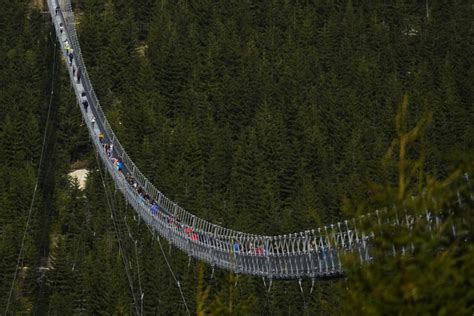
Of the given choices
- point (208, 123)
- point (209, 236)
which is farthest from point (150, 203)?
point (208, 123)

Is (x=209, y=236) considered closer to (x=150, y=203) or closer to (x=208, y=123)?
(x=150, y=203)

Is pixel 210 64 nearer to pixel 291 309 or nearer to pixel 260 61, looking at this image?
pixel 260 61

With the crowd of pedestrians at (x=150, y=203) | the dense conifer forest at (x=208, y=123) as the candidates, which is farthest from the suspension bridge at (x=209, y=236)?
the dense conifer forest at (x=208, y=123)

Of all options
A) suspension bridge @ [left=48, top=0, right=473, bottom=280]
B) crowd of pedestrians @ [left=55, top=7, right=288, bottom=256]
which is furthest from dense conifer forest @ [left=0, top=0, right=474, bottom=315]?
crowd of pedestrians @ [left=55, top=7, right=288, bottom=256]

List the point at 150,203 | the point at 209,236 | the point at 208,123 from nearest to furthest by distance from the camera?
the point at 209,236 < the point at 150,203 < the point at 208,123

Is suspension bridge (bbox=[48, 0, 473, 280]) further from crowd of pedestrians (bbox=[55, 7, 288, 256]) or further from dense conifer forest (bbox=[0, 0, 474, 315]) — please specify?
dense conifer forest (bbox=[0, 0, 474, 315])

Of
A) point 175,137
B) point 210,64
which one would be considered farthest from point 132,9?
point 175,137
